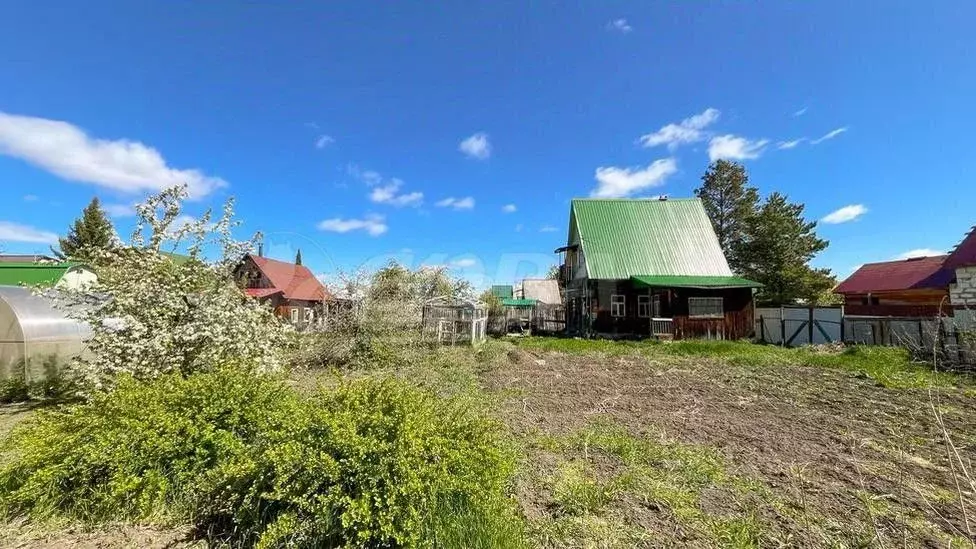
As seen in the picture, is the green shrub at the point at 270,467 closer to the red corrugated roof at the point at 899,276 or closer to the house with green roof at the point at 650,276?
the house with green roof at the point at 650,276

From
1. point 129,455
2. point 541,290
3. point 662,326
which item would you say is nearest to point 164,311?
point 129,455

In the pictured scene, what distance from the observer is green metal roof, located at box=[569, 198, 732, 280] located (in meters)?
19.5

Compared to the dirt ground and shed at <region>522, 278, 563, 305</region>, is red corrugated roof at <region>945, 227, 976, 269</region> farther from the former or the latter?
shed at <region>522, 278, 563, 305</region>

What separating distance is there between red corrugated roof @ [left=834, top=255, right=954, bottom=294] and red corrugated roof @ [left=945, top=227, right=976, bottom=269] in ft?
11.0

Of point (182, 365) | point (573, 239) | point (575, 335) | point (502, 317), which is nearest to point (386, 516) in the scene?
point (182, 365)

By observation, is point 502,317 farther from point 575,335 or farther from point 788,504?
point 788,504

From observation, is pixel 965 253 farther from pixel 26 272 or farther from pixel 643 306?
pixel 26 272

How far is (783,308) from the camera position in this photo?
55.1 ft

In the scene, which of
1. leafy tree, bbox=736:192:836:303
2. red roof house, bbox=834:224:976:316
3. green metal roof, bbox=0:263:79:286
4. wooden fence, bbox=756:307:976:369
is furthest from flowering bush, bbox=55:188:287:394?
leafy tree, bbox=736:192:836:303

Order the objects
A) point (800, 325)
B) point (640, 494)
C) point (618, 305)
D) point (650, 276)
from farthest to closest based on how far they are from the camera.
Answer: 1. point (618, 305)
2. point (650, 276)
3. point (800, 325)
4. point (640, 494)

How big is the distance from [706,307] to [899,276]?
13270 millimetres

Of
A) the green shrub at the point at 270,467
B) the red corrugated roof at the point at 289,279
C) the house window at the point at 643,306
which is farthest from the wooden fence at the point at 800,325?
the red corrugated roof at the point at 289,279

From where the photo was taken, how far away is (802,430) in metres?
5.52

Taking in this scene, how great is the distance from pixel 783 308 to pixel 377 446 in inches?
750
